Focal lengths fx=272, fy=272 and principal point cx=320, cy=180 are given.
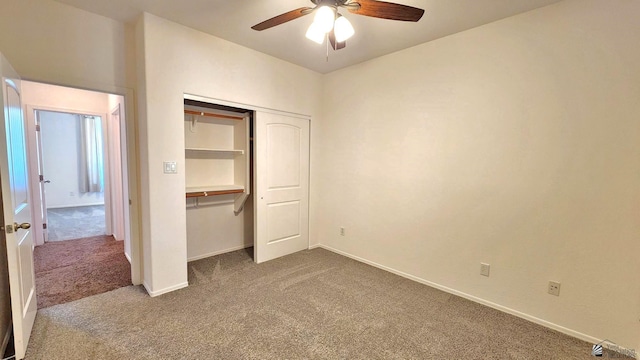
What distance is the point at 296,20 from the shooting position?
8.14 feet

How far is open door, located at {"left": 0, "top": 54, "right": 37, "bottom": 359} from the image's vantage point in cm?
167

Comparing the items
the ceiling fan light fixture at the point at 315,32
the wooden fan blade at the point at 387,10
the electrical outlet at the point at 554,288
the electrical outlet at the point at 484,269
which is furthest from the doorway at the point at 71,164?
the electrical outlet at the point at 554,288

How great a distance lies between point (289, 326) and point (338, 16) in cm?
242

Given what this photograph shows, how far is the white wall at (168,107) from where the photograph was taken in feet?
8.16

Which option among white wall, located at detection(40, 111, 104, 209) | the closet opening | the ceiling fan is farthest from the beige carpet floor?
white wall, located at detection(40, 111, 104, 209)

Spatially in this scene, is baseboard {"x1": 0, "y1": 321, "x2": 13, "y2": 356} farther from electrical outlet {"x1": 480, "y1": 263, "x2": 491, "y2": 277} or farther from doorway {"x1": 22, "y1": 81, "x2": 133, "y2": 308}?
electrical outlet {"x1": 480, "y1": 263, "x2": 491, "y2": 277}

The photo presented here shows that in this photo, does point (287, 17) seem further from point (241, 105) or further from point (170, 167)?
point (170, 167)

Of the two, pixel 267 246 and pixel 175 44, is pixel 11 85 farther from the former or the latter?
pixel 267 246

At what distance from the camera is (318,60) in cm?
344

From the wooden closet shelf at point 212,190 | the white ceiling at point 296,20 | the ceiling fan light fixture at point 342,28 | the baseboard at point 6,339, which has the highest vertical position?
the white ceiling at point 296,20

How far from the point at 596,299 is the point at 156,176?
3771mm

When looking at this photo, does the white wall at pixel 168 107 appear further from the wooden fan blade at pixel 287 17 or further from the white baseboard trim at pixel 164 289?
the wooden fan blade at pixel 287 17

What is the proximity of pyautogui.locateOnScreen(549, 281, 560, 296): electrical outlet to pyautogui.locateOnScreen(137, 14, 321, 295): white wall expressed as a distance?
3.34 metres

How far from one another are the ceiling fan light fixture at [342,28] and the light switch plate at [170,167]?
1.91 metres
